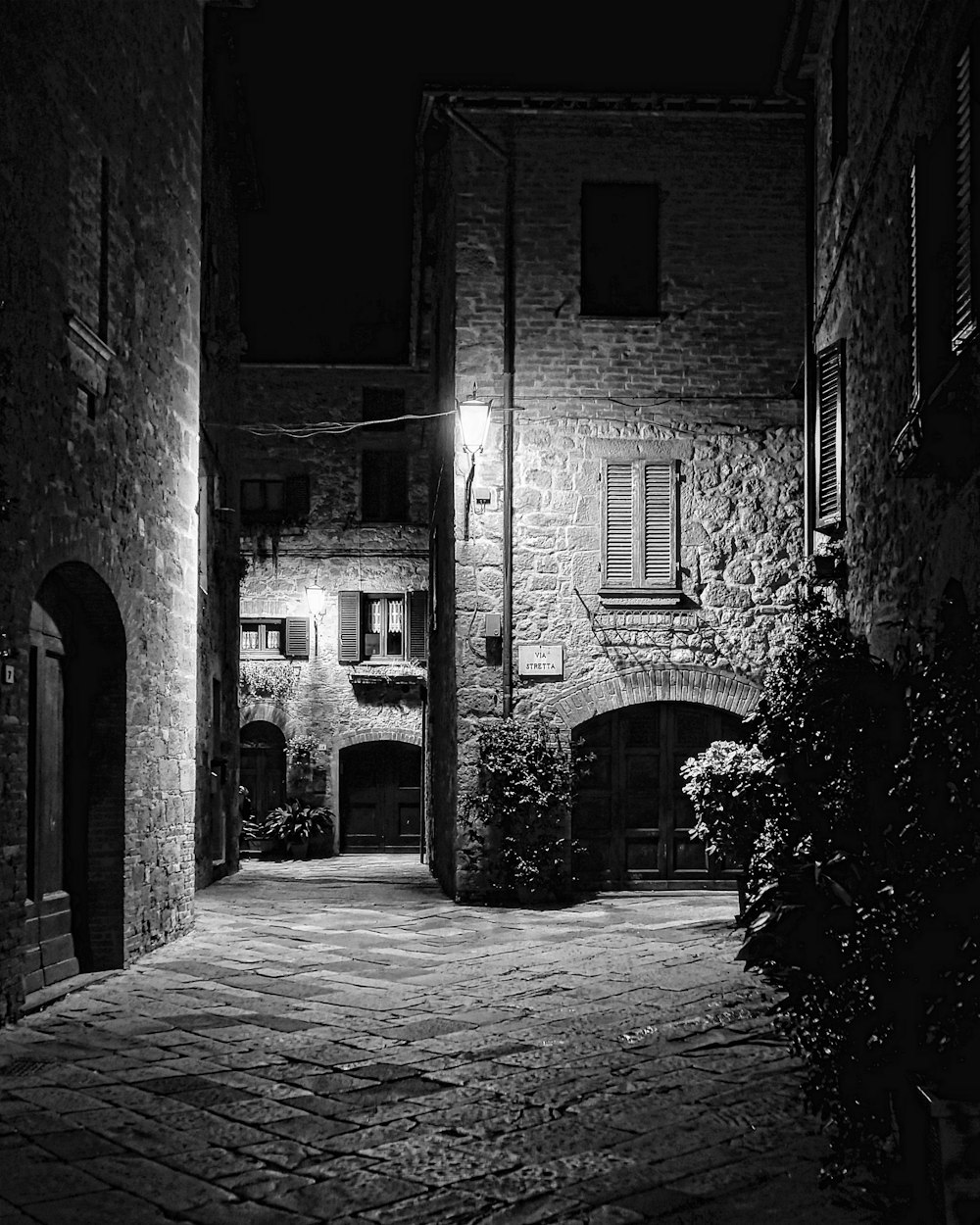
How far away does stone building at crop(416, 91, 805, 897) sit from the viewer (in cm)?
1330

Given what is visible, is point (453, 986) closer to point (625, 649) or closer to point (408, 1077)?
point (408, 1077)

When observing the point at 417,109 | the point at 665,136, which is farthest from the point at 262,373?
the point at 665,136

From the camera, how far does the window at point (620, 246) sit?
13.8 metres

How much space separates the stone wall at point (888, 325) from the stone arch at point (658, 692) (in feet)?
14.4

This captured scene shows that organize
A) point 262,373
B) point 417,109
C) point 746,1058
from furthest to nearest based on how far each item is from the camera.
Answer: point 262,373 → point 417,109 → point 746,1058

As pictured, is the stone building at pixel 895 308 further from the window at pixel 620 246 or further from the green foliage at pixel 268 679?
the green foliage at pixel 268 679

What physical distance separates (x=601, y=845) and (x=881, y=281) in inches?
283

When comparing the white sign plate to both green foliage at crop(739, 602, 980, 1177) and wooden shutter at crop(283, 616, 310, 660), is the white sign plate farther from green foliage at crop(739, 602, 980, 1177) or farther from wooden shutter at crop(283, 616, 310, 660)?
wooden shutter at crop(283, 616, 310, 660)

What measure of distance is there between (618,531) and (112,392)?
19.8 feet

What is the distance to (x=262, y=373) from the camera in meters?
23.8

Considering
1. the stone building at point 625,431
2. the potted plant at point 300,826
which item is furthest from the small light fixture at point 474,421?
the potted plant at point 300,826

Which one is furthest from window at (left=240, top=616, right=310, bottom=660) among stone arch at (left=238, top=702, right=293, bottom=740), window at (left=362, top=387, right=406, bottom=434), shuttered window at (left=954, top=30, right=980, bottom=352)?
shuttered window at (left=954, top=30, right=980, bottom=352)

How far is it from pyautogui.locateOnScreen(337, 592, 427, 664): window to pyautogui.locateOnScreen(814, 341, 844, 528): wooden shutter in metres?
13.8

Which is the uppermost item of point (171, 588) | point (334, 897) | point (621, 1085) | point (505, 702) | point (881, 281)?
point (881, 281)
